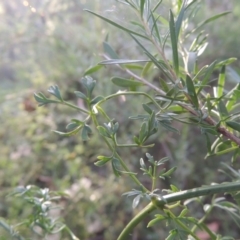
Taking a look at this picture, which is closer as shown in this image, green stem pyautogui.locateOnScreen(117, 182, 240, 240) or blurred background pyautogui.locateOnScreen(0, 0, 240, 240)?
green stem pyautogui.locateOnScreen(117, 182, 240, 240)

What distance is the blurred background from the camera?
37.4 inches

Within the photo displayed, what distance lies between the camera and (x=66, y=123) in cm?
117

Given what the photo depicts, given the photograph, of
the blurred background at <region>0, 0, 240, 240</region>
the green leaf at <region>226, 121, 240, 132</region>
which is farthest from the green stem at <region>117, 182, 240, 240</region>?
the blurred background at <region>0, 0, 240, 240</region>

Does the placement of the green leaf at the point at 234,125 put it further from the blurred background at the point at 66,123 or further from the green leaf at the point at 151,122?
the blurred background at the point at 66,123

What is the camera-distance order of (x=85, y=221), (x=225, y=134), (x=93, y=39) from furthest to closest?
(x=93, y=39) → (x=85, y=221) → (x=225, y=134)

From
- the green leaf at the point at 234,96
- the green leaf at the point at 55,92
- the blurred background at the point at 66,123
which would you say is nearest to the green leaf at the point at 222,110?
the green leaf at the point at 234,96

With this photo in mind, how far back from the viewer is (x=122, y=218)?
3.16 feet

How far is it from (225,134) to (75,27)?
3.55 ft

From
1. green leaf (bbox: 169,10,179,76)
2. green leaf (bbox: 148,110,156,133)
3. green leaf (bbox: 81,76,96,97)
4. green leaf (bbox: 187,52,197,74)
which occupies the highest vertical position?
green leaf (bbox: 169,10,179,76)

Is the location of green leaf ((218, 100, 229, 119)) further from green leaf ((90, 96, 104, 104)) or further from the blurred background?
the blurred background

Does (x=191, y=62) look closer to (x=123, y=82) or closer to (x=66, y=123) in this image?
(x=123, y=82)

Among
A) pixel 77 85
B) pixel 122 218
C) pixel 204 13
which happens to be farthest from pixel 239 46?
pixel 122 218

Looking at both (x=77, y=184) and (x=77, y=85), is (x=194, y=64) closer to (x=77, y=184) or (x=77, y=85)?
(x=77, y=184)

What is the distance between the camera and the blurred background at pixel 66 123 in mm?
950
